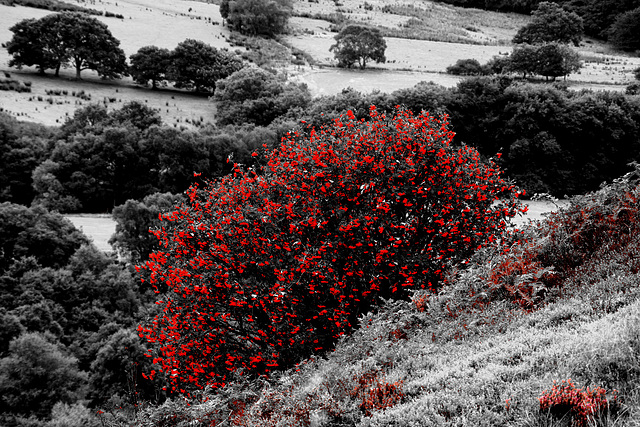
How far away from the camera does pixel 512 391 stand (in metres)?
4.86

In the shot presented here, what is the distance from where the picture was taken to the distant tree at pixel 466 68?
70438mm

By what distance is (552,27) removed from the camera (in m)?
87.4

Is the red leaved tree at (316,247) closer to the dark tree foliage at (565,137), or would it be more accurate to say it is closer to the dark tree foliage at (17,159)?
the dark tree foliage at (565,137)

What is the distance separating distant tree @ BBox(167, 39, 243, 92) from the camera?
240 feet

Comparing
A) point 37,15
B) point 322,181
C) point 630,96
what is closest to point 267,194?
point 322,181

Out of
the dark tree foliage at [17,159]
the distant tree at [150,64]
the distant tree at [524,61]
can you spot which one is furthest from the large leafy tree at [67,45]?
the distant tree at [524,61]

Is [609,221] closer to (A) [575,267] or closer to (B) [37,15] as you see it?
(A) [575,267]

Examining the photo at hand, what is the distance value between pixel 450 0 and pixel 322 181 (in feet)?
490

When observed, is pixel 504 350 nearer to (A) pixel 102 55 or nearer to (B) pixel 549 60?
(B) pixel 549 60

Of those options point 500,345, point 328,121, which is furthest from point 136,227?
point 500,345

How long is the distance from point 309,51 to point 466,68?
31854mm

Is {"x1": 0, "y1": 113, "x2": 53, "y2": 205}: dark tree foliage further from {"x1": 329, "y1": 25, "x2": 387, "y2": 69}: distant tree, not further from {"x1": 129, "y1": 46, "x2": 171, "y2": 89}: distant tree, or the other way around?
{"x1": 329, "y1": 25, "x2": 387, "y2": 69}: distant tree

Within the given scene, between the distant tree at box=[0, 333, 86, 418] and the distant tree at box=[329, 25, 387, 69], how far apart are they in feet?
212

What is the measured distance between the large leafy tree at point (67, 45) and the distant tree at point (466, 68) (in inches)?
2198
